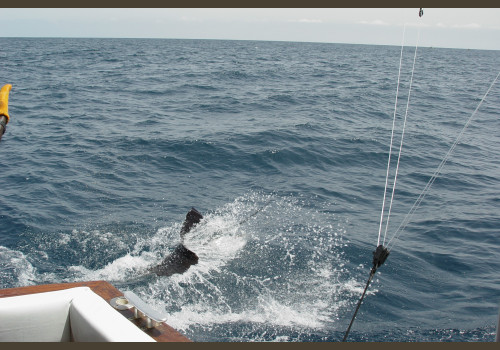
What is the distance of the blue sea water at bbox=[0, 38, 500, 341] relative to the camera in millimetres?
8047

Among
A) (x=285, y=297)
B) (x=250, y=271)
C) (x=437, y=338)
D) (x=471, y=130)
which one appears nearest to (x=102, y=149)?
(x=250, y=271)

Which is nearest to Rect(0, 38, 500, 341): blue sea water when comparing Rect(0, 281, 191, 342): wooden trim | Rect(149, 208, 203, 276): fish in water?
Rect(149, 208, 203, 276): fish in water

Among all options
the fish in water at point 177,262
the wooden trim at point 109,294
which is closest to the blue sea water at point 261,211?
the fish in water at point 177,262

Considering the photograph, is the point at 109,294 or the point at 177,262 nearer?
the point at 109,294

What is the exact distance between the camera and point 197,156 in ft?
54.2

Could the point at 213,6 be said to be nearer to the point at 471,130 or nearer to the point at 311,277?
the point at 311,277

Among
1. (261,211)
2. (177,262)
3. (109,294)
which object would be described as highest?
(109,294)

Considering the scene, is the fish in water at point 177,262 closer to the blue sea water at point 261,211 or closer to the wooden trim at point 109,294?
the blue sea water at point 261,211

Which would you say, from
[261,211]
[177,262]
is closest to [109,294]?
[177,262]

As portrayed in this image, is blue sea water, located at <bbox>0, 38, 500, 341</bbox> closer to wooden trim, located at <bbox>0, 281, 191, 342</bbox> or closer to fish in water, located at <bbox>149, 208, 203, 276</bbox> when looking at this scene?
fish in water, located at <bbox>149, 208, 203, 276</bbox>

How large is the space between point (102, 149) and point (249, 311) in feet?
36.7

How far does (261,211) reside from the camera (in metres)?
12.1

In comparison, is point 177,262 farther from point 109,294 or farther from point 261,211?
point 109,294

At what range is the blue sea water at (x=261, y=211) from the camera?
805cm
